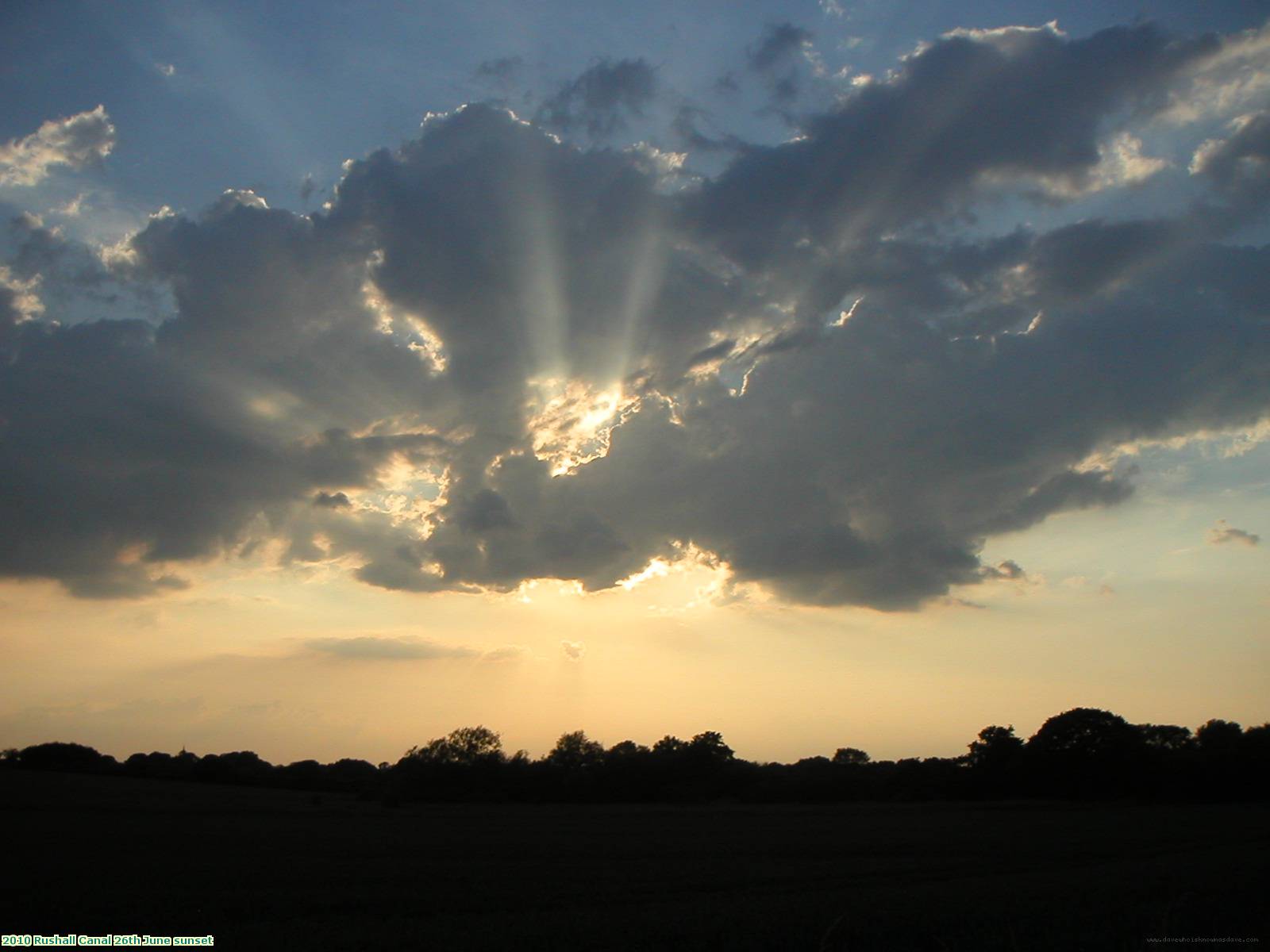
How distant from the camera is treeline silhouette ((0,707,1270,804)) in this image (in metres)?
85.8

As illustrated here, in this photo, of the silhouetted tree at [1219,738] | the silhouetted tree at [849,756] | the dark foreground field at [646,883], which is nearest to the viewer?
the dark foreground field at [646,883]

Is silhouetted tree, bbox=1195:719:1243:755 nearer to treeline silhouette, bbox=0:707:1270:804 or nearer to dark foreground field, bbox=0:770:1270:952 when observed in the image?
treeline silhouette, bbox=0:707:1270:804

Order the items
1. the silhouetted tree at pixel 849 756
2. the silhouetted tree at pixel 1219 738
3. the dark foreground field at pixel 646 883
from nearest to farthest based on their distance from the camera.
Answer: the dark foreground field at pixel 646 883, the silhouetted tree at pixel 1219 738, the silhouetted tree at pixel 849 756

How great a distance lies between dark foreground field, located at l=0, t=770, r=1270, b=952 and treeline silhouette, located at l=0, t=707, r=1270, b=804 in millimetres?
34573

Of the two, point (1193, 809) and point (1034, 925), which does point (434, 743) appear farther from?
point (1034, 925)

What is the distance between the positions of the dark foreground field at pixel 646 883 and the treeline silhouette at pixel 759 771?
3457 centimetres

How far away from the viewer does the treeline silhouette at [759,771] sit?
85812 mm

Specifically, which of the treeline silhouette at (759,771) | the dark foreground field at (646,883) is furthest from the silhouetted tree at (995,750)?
the dark foreground field at (646,883)

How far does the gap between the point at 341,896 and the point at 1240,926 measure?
20014 mm

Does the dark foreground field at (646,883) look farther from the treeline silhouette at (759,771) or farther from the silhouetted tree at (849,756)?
the silhouetted tree at (849,756)

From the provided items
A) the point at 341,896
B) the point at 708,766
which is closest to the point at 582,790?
the point at 708,766

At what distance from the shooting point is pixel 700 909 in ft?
64.2

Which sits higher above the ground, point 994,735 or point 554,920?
point 994,735

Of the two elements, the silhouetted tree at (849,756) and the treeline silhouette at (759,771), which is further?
the silhouetted tree at (849,756)
